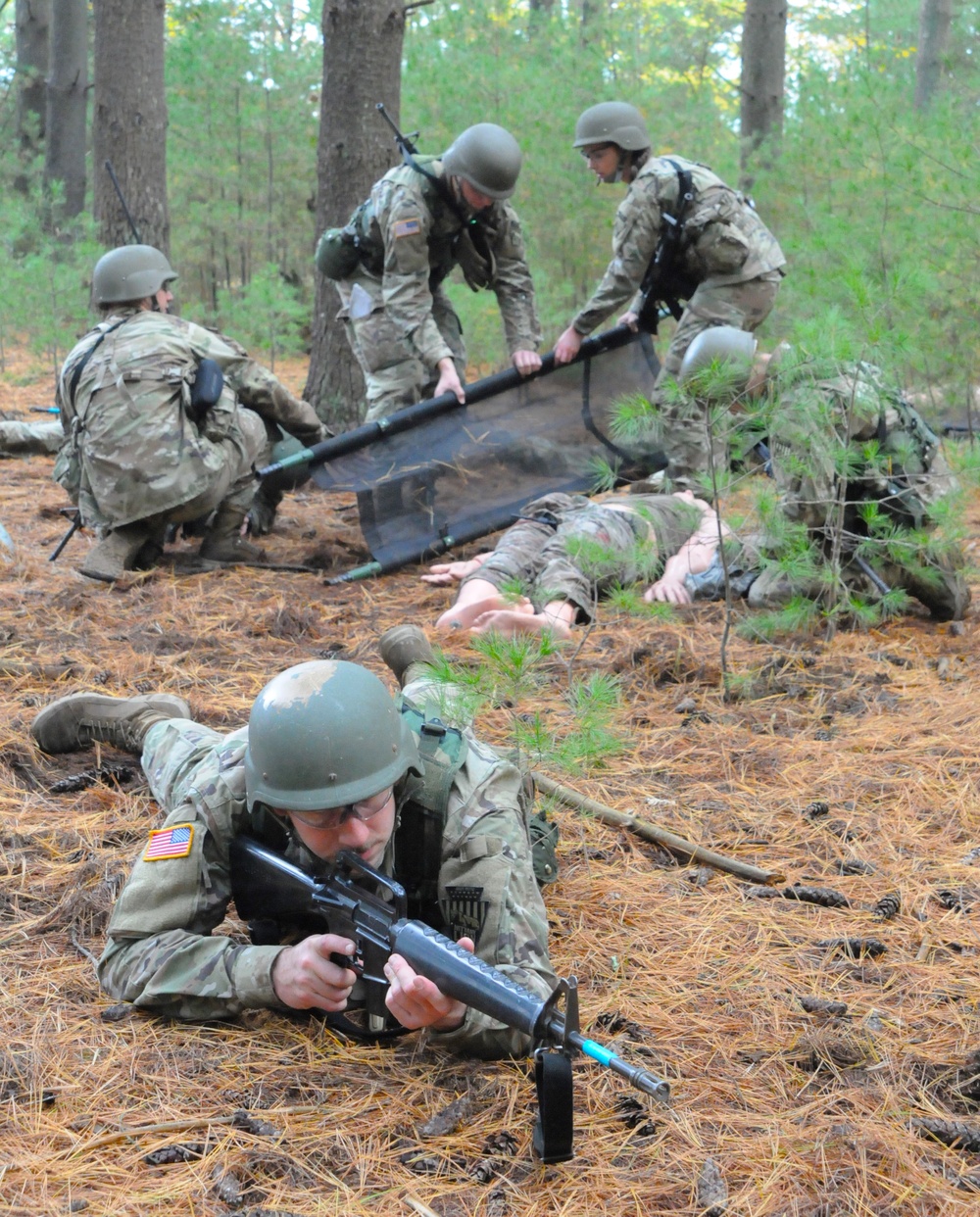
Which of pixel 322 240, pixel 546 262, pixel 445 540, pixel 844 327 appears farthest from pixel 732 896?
pixel 546 262

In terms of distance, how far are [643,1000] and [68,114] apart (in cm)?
1516

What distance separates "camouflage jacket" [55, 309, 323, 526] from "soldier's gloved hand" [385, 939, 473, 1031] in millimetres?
4107

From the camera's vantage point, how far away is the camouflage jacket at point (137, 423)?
585 centimetres

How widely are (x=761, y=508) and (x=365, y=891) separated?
2695 millimetres

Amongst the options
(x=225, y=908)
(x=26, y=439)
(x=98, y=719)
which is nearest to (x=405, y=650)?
(x=98, y=719)

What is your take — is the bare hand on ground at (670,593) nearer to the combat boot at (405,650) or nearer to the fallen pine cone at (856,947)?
the combat boot at (405,650)

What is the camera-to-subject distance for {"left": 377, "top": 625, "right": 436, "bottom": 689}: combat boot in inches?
150

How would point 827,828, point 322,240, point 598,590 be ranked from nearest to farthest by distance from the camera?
point 827,828 → point 598,590 → point 322,240

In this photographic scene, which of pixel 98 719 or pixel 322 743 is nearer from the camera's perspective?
pixel 322 743

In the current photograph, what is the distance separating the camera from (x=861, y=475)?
4750mm

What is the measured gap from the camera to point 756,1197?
204 cm

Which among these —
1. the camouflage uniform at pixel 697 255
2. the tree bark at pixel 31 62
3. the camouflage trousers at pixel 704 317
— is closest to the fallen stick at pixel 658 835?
the camouflage trousers at pixel 704 317

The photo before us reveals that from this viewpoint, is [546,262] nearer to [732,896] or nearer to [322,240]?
[322,240]

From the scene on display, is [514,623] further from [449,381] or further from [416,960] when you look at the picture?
[416,960]
